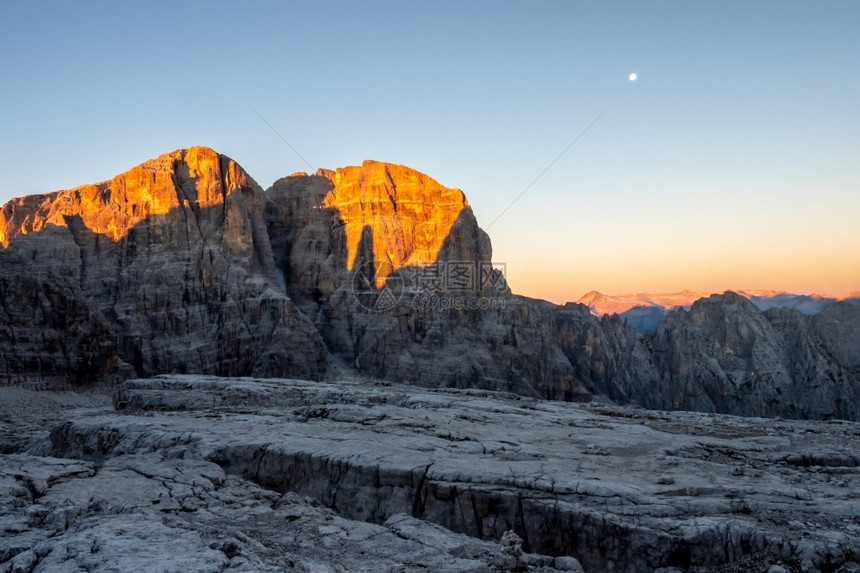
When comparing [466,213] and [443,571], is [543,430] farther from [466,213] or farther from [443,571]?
[466,213]

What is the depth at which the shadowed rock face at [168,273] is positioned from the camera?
69312mm

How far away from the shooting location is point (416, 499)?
56.7ft

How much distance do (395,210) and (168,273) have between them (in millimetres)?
37059

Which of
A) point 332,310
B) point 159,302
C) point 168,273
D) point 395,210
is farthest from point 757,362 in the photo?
point 159,302

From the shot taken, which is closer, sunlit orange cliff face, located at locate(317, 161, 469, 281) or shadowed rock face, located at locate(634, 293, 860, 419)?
shadowed rock face, located at locate(634, 293, 860, 419)

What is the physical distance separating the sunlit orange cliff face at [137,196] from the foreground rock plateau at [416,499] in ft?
186

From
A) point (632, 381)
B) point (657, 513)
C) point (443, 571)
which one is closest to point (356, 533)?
point (443, 571)

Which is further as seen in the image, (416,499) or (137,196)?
(137,196)

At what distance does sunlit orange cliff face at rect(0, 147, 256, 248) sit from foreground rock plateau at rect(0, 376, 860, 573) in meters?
56.8

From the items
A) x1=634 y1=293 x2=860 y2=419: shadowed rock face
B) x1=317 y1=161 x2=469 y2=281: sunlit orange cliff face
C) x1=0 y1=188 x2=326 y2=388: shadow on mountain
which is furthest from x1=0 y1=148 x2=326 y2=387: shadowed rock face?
x1=634 y1=293 x2=860 y2=419: shadowed rock face

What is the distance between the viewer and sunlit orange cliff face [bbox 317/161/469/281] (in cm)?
9206

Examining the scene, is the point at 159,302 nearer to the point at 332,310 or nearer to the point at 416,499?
the point at 332,310

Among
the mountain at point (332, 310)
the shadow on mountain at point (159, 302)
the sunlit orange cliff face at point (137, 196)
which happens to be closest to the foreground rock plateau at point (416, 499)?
the shadow on mountain at point (159, 302)

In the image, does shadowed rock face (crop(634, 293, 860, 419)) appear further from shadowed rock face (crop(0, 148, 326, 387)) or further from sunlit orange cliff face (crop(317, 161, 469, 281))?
shadowed rock face (crop(0, 148, 326, 387))
